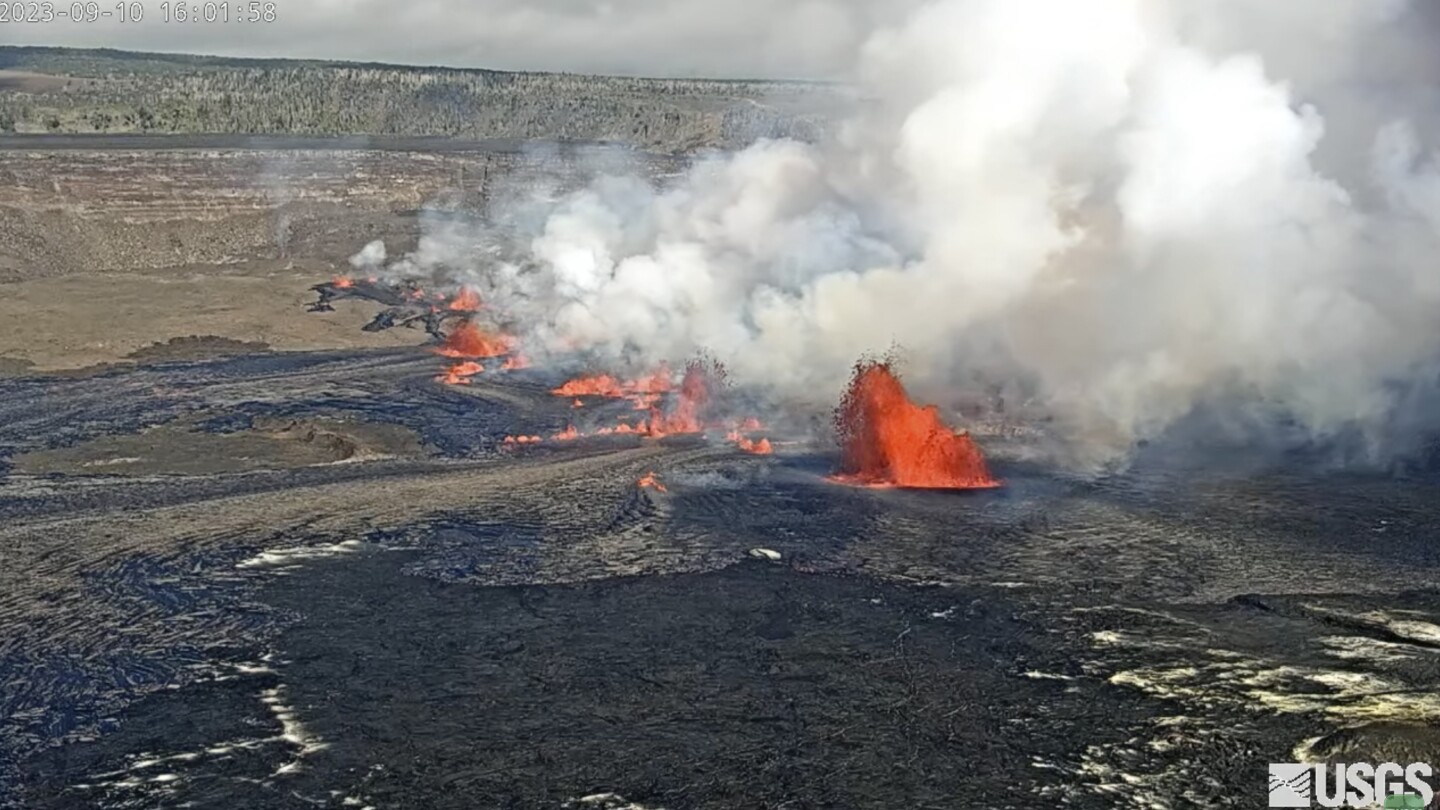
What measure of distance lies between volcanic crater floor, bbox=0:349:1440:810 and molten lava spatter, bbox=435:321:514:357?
19398 mm

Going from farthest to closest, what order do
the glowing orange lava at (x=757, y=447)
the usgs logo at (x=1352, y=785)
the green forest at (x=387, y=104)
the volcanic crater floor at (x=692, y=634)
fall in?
the green forest at (x=387, y=104), the glowing orange lava at (x=757, y=447), the volcanic crater floor at (x=692, y=634), the usgs logo at (x=1352, y=785)

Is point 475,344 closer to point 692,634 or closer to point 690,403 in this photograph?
point 690,403

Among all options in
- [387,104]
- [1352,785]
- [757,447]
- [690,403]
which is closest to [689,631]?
[1352,785]

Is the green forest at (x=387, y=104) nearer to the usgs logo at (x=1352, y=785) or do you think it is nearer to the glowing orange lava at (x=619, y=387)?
the glowing orange lava at (x=619, y=387)

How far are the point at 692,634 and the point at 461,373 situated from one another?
27.2 metres

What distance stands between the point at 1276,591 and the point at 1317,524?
457 cm

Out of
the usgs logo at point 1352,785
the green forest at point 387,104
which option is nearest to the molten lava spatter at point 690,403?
the usgs logo at point 1352,785

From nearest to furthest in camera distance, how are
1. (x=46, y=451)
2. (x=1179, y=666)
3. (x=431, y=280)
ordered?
(x=1179, y=666) → (x=46, y=451) → (x=431, y=280)

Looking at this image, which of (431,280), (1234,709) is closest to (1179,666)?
(1234,709)

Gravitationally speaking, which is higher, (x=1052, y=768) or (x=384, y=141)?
(x=384, y=141)

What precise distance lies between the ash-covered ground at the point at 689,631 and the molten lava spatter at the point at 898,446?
0.85 metres

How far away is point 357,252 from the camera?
244 ft

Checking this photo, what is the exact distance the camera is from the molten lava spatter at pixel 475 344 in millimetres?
49625

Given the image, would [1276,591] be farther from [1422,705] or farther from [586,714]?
[586,714]
